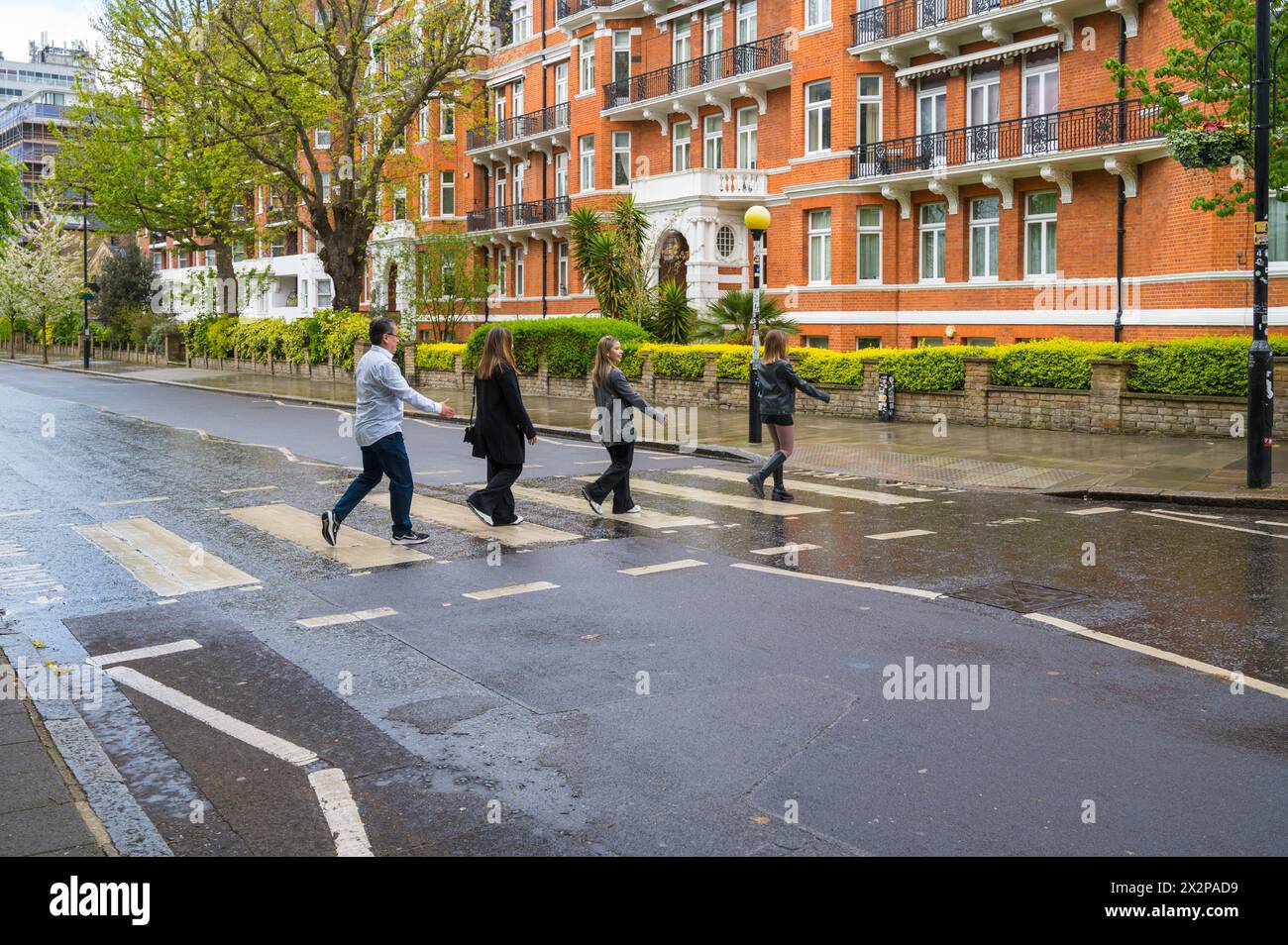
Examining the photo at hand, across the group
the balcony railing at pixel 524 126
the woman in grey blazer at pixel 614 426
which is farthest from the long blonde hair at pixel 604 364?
the balcony railing at pixel 524 126

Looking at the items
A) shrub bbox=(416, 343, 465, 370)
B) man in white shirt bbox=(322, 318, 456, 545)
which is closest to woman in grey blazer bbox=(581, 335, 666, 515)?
man in white shirt bbox=(322, 318, 456, 545)

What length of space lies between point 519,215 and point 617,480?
38.9 meters

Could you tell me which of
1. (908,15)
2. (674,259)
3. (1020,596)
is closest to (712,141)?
(674,259)

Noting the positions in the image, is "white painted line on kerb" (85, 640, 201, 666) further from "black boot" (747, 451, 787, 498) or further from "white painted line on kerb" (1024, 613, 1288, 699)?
"black boot" (747, 451, 787, 498)

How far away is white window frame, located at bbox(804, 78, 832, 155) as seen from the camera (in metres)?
34.5

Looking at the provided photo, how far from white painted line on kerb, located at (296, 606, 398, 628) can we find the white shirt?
2.78 m

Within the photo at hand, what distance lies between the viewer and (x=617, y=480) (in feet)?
42.2

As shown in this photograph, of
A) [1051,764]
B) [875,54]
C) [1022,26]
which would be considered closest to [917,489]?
[1051,764]

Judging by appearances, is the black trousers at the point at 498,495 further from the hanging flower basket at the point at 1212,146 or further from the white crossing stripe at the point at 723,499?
the hanging flower basket at the point at 1212,146

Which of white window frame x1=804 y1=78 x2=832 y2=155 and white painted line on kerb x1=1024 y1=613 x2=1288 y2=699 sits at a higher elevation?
white window frame x1=804 y1=78 x2=832 y2=155

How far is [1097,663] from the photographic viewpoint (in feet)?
23.5

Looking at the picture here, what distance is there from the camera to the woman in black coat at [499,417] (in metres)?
11.8

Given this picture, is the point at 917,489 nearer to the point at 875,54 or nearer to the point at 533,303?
the point at 875,54

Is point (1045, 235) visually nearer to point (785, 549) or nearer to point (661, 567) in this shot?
point (785, 549)
